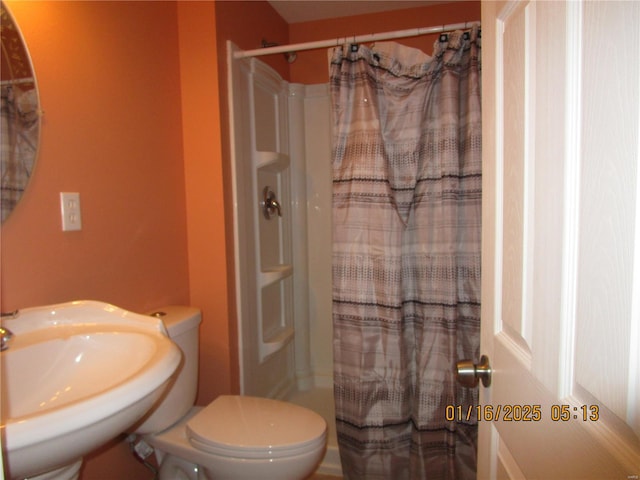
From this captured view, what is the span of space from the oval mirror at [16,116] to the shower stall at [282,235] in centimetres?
77

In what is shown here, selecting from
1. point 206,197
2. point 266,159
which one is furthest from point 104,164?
point 266,159

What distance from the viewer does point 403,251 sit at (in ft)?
5.38

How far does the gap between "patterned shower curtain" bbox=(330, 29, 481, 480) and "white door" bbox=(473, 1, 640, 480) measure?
83 cm

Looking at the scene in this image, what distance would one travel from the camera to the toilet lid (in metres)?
1.15

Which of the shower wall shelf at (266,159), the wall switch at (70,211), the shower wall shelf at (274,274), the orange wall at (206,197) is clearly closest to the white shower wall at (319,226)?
the shower wall shelf at (274,274)

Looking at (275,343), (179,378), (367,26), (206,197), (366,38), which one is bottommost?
(275,343)

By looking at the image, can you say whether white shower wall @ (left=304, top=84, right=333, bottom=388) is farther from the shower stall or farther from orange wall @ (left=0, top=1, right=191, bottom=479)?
orange wall @ (left=0, top=1, right=191, bottom=479)

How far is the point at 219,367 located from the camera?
164cm

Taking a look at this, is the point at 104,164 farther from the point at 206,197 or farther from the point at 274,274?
the point at 274,274

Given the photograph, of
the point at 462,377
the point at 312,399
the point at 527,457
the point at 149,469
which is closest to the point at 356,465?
the point at 312,399

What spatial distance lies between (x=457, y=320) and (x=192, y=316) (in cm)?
107

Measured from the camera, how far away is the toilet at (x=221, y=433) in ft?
3.75

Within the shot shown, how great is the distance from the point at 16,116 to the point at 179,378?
0.91 meters

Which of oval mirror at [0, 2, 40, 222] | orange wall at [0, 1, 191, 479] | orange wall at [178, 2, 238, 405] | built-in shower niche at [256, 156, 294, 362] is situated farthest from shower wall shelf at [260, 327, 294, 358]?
oval mirror at [0, 2, 40, 222]
